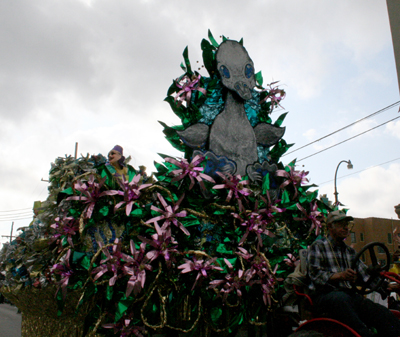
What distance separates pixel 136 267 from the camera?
125 inches

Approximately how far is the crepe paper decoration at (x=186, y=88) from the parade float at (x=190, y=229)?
2 centimetres

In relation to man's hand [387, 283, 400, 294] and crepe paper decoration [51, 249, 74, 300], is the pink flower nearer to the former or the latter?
man's hand [387, 283, 400, 294]

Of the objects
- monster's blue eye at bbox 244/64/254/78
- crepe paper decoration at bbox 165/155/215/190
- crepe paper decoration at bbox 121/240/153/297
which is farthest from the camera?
monster's blue eye at bbox 244/64/254/78

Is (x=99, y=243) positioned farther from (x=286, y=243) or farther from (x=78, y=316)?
(x=286, y=243)

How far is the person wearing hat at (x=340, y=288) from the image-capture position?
2416 mm

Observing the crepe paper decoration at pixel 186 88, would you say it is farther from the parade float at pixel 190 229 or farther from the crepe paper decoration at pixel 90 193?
the crepe paper decoration at pixel 90 193

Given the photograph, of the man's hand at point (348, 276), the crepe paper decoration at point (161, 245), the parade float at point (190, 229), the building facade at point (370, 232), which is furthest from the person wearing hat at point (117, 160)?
the building facade at point (370, 232)

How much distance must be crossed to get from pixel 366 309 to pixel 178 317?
177 centimetres

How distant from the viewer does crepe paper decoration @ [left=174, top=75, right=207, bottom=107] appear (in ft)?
13.5

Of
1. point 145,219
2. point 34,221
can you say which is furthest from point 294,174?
point 34,221

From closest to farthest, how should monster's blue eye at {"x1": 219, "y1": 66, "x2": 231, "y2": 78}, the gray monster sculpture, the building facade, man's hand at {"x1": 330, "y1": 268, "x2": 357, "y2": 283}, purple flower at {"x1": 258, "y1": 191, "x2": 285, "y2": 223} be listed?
1. man's hand at {"x1": 330, "y1": 268, "x2": 357, "y2": 283}
2. purple flower at {"x1": 258, "y1": 191, "x2": 285, "y2": 223}
3. the gray monster sculpture
4. monster's blue eye at {"x1": 219, "y1": 66, "x2": 231, "y2": 78}
5. the building facade

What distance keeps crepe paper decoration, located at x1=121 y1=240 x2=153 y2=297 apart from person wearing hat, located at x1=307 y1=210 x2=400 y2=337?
1.43 metres

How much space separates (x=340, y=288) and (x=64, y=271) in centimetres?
240

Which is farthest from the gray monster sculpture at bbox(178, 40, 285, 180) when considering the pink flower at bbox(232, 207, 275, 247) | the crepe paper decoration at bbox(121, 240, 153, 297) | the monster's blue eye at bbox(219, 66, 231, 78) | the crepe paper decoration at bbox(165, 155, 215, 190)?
the crepe paper decoration at bbox(121, 240, 153, 297)
